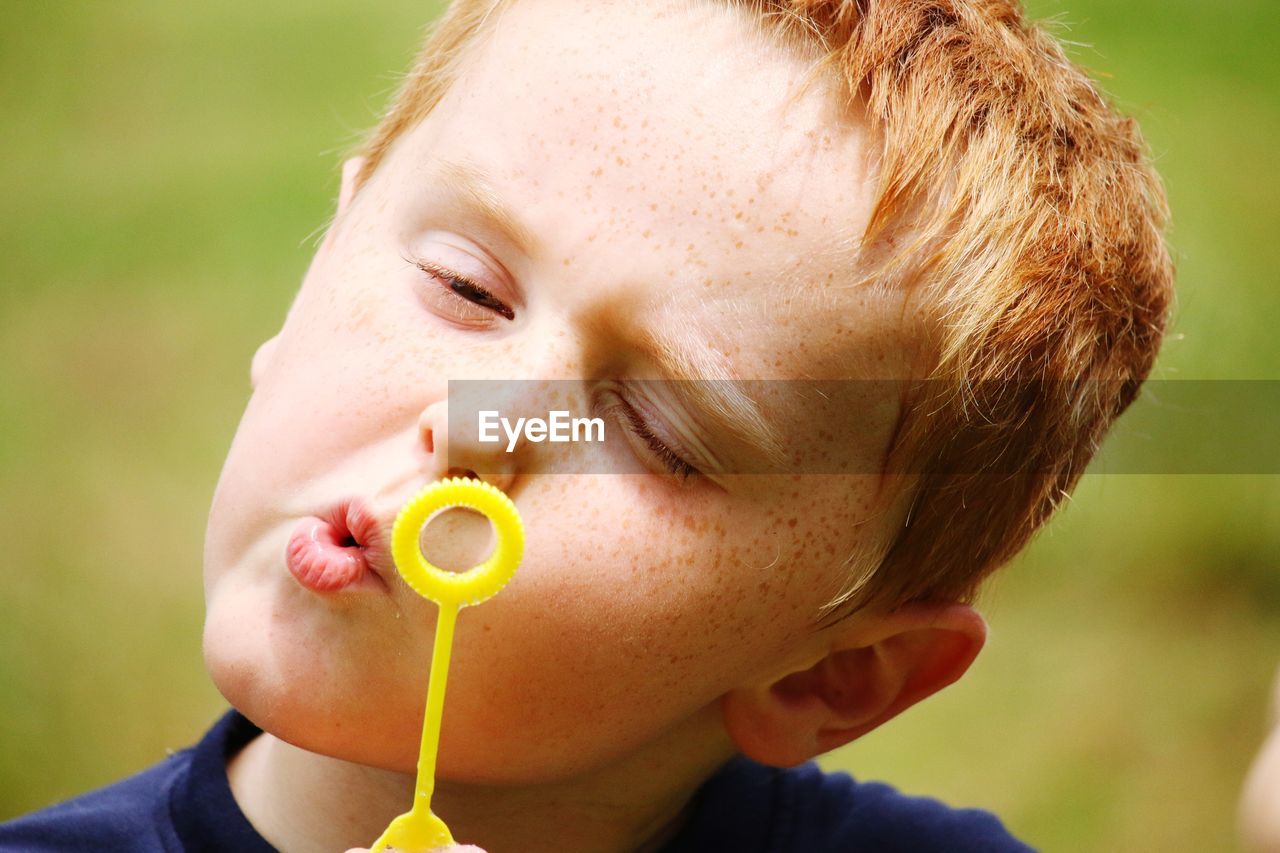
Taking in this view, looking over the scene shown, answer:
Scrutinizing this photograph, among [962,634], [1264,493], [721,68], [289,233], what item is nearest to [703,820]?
[962,634]

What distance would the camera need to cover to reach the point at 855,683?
0.93 metres

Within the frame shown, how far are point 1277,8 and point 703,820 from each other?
246 centimetres

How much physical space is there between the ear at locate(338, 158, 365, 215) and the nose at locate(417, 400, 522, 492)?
292 mm

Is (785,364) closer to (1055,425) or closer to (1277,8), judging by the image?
(1055,425)

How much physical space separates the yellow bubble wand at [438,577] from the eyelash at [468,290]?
145 millimetres

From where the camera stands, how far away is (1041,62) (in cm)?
95

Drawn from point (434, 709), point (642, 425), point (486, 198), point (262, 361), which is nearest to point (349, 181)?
point (262, 361)

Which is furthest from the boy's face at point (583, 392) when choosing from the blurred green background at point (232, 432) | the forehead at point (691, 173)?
the blurred green background at point (232, 432)

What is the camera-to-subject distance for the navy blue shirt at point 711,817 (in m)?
0.89

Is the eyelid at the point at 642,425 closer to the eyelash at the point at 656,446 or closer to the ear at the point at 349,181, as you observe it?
the eyelash at the point at 656,446

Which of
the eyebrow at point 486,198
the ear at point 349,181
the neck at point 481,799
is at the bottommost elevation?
the neck at point 481,799

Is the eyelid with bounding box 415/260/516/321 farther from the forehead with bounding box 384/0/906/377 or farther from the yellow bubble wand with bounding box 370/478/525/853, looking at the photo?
the yellow bubble wand with bounding box 370/478/525/853

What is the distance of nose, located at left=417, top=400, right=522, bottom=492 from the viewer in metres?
0.71

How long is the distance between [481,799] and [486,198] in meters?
0.39
